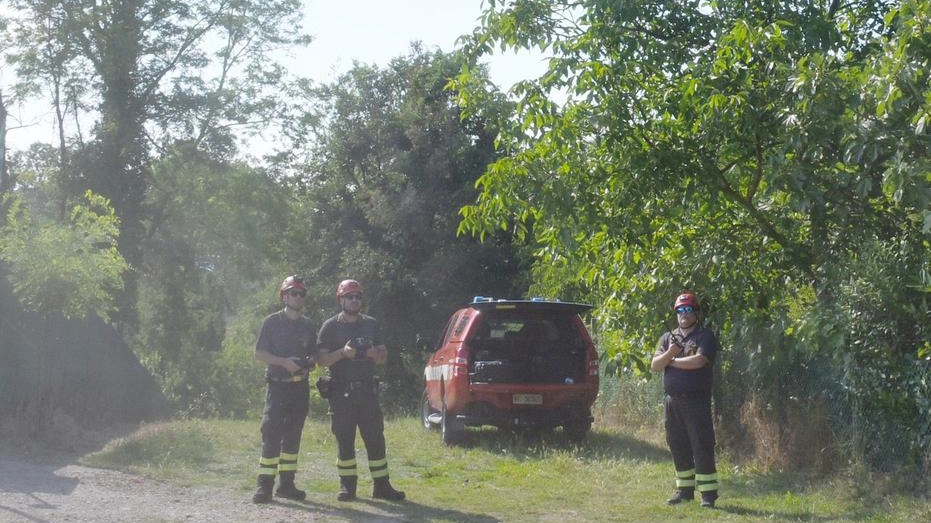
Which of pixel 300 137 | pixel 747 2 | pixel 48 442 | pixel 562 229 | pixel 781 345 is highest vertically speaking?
pixel 300 137

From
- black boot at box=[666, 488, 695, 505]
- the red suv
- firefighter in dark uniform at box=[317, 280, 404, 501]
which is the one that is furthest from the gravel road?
the red suv

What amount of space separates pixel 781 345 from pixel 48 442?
777cm

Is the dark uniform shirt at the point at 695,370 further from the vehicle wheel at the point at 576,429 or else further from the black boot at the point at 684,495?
the vehicle wheel at the point at 576,429

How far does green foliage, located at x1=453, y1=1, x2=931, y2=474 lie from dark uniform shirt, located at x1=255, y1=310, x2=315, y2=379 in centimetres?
232

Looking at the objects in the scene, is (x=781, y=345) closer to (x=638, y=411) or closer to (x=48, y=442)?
(x=638, y=411)

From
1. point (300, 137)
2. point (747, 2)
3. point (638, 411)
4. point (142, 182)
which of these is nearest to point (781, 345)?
point (747, 2)

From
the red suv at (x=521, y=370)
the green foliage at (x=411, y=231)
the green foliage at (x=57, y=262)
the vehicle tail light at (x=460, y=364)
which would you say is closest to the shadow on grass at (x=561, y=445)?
the red suv at (x=521, y=370)

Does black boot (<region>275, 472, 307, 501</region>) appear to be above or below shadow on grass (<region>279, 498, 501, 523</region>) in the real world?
above

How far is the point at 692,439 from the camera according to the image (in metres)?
9.08

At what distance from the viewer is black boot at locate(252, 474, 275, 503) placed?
895 cm

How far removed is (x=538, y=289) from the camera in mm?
19016

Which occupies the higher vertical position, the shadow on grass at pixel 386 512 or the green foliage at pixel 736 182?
the green foliage at pixel 736 182

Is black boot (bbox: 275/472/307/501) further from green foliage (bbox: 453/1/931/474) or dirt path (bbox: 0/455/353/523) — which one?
green foliage (bbox: 453/1/931/474)

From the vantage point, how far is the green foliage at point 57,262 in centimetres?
1252
